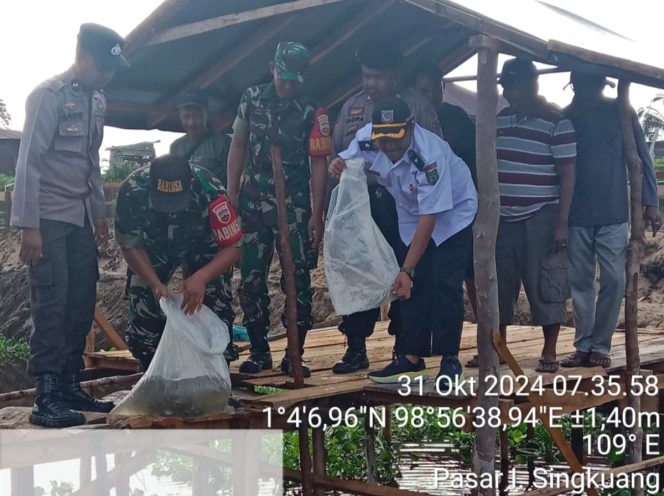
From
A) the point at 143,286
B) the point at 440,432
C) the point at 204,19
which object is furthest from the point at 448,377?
the point at 440,432

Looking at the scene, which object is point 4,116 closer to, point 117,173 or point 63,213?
point 117,173

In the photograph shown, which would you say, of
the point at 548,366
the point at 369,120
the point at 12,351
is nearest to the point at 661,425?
the point at 548,366

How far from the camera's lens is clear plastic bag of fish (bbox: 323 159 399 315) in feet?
→ 14.9

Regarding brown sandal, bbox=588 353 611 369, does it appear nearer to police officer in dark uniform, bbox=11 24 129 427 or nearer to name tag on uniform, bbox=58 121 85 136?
police officer in dark uniform, bbox=11 24 129 427

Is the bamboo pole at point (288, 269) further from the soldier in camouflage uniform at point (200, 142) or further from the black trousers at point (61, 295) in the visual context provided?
the soldier in camouflage uniform at point (200, 142)

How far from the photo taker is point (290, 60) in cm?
474

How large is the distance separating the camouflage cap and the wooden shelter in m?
0.25

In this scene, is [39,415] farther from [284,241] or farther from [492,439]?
[492,439]

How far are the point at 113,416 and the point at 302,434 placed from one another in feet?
4.66

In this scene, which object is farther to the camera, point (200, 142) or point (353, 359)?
point (200, 142)

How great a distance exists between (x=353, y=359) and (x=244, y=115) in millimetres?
1565

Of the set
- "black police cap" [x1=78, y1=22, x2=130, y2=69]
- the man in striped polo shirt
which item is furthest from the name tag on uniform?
the man in striped polo shirt

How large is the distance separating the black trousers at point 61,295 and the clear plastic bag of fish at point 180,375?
0.41m

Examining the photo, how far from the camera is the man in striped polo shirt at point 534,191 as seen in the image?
5.09 m
